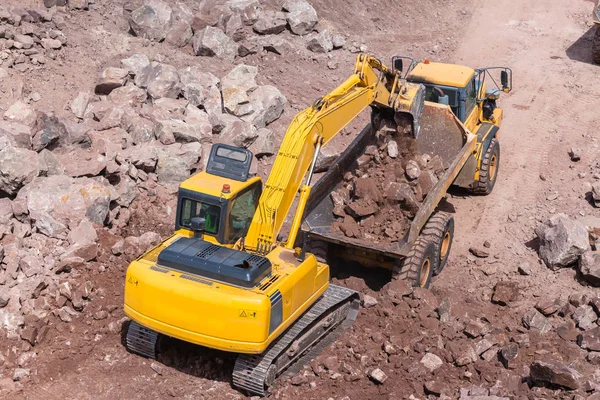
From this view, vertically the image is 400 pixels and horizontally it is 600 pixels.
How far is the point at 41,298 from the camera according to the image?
34.0 feet

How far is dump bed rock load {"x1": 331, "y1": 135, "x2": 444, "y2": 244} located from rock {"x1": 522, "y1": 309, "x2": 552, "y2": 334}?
73.9 inches

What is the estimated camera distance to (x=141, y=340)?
9.57 m

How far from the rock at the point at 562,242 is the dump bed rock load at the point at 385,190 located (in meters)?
1.79

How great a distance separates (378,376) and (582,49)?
12.2 m

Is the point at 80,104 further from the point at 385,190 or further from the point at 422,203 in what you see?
the point at 422,203

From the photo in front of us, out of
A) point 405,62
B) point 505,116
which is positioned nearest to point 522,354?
point 505,116

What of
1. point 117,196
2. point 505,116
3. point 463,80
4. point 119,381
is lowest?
point 119,381

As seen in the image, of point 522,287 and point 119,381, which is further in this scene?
point 522,287

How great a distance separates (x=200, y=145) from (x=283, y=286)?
5.33 meters

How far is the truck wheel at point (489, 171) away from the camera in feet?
43.3

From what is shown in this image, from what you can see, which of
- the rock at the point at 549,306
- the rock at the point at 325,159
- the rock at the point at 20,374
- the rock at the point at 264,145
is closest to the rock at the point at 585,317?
the rock at the point at 549,306

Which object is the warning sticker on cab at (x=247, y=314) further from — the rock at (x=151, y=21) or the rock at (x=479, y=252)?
the rock at (x=151, y=21)

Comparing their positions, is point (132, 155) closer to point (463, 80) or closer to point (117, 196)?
point (117, 196)

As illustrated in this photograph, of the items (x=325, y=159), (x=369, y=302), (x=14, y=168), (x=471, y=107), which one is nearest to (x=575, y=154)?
(x=471, y=107)
